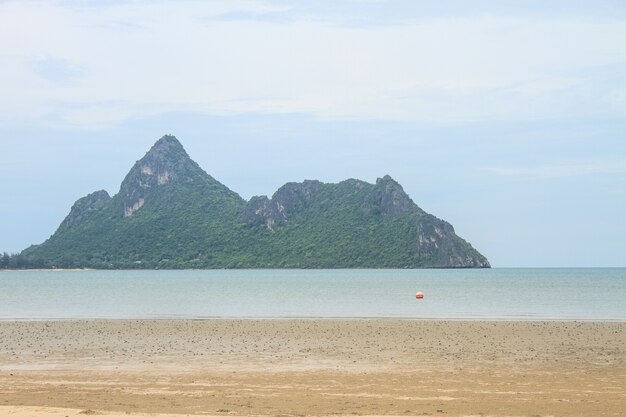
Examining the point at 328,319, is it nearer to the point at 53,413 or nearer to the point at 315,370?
the point at 315,370

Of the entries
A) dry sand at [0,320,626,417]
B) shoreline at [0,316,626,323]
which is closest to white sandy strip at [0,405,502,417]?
dry sand at [0,320,626,417]

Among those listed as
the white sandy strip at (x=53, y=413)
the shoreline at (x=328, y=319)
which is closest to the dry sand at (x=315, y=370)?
the white sandy strip at (x=53, y=413)

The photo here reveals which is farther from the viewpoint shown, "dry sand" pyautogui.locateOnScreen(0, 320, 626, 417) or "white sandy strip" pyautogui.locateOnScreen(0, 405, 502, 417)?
"dry sand" pyautogui.locateOnScreen(0, 320, 626, 417)

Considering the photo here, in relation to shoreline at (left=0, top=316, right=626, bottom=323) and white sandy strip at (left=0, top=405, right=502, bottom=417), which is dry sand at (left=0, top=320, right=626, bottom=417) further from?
shoreline at (left=0, top=316, right=626, bottom=323)

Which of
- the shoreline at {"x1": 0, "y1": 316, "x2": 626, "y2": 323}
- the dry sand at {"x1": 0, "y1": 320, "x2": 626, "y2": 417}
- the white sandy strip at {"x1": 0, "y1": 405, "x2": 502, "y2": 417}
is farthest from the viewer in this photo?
the shoreline at {"x1": 0, "y1": 316, "x2": 626, "y2": 323}

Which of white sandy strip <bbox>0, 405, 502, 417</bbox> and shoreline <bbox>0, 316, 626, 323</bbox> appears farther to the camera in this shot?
shoreline <bbox>0, 316, 626, 323</bbox>

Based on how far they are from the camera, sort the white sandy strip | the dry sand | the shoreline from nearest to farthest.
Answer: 1. the white sandy strip
2. the dry sand
3. the shoreline

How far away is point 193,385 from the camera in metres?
19.9

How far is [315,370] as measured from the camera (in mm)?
22938

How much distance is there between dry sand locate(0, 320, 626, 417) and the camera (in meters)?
16.9

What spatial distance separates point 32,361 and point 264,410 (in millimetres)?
12280

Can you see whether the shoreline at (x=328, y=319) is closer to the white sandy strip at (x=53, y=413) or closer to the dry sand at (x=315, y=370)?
the dry sand at (x=315, y=370)

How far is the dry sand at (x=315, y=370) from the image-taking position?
1686cm

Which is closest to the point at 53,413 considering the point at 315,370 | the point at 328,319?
the point at 315,370
